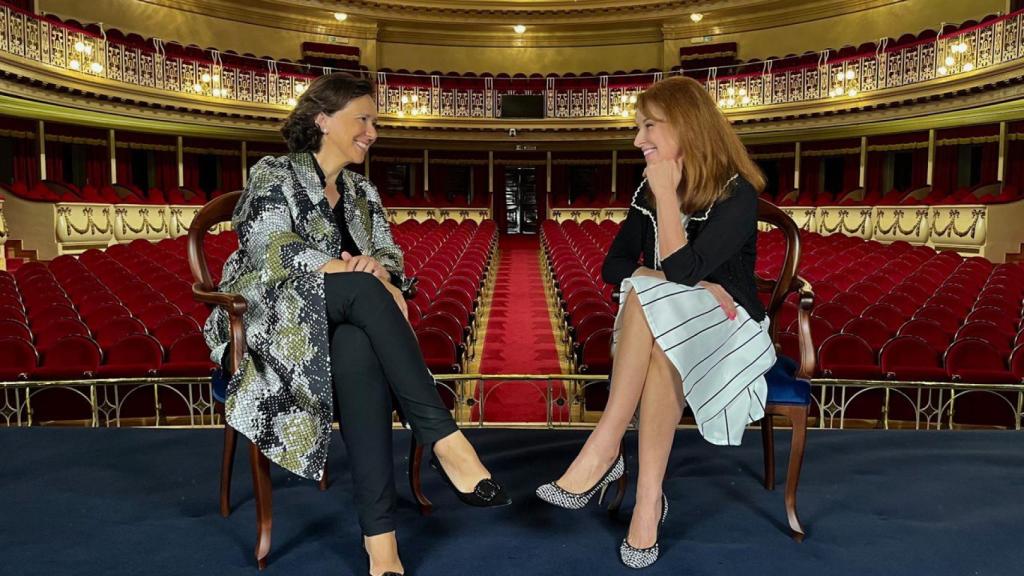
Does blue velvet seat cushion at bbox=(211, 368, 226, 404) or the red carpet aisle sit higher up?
blue velvet seat cushion at bbox=(211, 368, 226, 404)

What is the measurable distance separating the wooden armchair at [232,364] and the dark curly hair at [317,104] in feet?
0.84

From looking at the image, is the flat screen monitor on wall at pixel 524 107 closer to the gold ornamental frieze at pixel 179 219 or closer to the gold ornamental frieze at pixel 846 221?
the gold ornamental frieze at pixel 846 221

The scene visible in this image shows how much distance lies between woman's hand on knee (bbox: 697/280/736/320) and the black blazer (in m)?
0.03

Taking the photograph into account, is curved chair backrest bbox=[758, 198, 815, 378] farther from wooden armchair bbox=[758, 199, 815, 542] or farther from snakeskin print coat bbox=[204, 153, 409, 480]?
snakeskin print coat bbox=[204, 153, 409, 480]

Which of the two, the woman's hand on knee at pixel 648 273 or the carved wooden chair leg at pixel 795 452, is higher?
the woman's hand on knee at pixel 648 273

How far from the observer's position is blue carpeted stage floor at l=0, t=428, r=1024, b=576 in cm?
190

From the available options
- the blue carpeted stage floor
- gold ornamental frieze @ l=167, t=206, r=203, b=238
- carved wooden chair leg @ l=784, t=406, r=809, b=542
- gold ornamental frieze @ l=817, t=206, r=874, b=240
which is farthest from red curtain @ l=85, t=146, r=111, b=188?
carved wooden chair leg @ l=784, t=406, r=809, b=542

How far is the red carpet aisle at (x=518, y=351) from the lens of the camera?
5.21m

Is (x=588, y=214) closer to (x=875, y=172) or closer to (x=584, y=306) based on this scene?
(x=875, y=172)

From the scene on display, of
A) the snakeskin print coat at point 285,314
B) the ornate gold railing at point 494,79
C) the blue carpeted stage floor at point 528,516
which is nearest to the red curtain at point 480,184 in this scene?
the ornate gold railing at point 494,79

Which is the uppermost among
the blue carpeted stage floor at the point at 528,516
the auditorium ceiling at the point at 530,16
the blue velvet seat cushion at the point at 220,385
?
the auditorium ceiling at the point at 530,16

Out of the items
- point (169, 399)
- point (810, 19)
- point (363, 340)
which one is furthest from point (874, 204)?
point (363, 340)

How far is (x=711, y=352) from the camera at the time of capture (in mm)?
1965

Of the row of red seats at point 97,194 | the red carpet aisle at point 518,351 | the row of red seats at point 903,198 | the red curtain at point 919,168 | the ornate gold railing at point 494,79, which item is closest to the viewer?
the red carpet aisle at point 518,351
